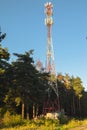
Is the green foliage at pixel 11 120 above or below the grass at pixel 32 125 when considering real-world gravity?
above

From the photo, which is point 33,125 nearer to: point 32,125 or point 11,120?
point 32,125

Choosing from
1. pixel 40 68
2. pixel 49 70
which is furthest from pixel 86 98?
pixel 49 70

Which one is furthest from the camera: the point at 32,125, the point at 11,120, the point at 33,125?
the point at 11,120

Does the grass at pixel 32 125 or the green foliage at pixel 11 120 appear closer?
the grass at pixel 32 125

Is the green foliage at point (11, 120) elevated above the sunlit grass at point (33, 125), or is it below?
above

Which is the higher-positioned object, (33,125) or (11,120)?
(11,120)

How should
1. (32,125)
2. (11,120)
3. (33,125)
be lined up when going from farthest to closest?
→ (11,120)
(33,125)
(32,125)

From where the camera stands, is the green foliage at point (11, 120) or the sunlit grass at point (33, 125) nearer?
the sunlit grass at point (33, 125)

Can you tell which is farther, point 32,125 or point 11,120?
point 11,120

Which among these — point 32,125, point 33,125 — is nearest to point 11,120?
point 33,125

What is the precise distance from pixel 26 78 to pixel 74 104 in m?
49.1

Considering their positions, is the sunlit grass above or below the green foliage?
below

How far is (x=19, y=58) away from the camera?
180ft

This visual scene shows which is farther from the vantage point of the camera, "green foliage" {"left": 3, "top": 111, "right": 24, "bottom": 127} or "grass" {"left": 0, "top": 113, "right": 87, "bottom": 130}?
"green foliage" {"left": 3, "top": 111, "right": 24, "bottom": 127}
